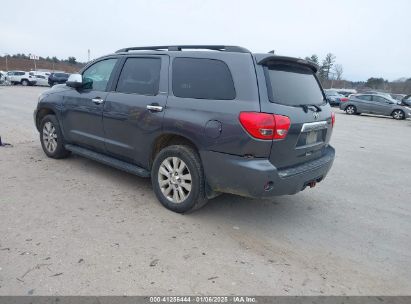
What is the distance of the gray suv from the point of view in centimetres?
346

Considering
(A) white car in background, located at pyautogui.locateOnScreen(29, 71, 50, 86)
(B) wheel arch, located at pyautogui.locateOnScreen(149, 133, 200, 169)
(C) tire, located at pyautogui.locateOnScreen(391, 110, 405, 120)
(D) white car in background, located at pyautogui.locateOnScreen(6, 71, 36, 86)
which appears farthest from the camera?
(A) white car in background, located at pyautogui.locateOnScreen(29, 71, 50, 86)

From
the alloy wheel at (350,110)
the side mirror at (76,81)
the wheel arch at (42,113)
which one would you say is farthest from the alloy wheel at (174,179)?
the alloy wheel at (350,110)

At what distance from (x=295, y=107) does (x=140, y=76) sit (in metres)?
2.03

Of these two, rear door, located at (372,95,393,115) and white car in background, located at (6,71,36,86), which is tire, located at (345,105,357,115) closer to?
rear door, located at (372,95,393,115)

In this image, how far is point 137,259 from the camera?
10.2 ft

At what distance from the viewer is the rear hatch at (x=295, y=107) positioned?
3.53 meters

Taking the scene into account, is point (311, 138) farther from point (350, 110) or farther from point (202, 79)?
point (350, 110)

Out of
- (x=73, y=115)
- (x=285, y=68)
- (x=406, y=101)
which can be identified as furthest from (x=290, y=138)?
(x=406, y=101)

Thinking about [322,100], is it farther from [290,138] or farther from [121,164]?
[121,164]

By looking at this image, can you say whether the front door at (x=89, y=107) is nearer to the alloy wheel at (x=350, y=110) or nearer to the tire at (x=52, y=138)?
the tire at (x=52, y=138)

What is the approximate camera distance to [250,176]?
3.44 metres

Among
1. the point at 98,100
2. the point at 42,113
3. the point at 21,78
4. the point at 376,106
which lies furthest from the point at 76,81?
the point at 21,78

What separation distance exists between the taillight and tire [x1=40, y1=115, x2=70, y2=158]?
364cm

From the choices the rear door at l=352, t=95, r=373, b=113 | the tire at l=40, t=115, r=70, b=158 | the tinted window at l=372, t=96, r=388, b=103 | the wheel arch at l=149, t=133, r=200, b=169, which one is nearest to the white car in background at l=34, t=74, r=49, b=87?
the rear door at l=352, t=95, r=373, b=113
